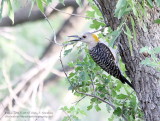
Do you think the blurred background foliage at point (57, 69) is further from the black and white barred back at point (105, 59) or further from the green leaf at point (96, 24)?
the black and white barred back at point (105, 59)

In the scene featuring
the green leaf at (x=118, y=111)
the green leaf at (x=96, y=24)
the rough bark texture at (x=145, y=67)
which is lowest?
the green leaf at (x=118, y=111)

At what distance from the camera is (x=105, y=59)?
5488 mm

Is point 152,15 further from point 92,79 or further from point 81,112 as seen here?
point 81,112

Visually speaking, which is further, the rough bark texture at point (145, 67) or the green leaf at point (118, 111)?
the green leaf at point (118, 111)

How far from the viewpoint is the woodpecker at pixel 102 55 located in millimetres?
5129

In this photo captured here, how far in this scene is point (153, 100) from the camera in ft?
12.9

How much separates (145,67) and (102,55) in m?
1.69

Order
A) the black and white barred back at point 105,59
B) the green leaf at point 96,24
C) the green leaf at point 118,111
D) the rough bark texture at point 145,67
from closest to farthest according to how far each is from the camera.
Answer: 1. the rough bark texture at point 145,67
2. the green leaf at point 118,111
3. the green leaf at point 96,24
4. the black and white barred back at point 105,59

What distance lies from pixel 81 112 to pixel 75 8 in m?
4.09

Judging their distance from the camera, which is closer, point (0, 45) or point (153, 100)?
point (153, 100)

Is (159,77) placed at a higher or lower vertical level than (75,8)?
lower

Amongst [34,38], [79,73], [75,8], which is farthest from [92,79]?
[34,38]

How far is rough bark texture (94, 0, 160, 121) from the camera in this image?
154 inches

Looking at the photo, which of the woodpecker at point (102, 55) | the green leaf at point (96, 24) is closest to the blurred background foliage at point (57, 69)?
the green leaf at point (96, 24)
